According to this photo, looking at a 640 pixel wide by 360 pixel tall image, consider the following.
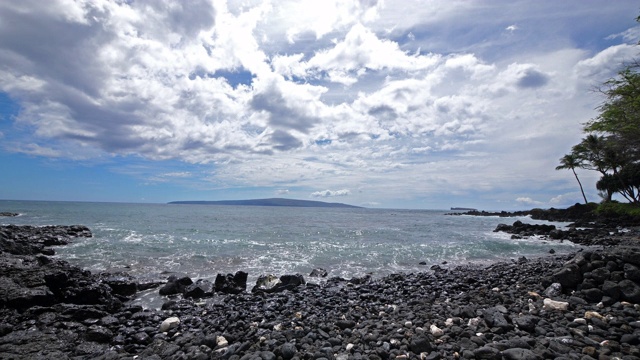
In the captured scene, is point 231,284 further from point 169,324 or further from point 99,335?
point 99,335

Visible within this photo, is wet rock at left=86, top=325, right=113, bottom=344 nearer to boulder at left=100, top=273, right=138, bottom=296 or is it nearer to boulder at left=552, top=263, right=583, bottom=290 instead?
boulder at left=100, top=273, right=138, bottom=296

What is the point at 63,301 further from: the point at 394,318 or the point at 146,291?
the point at 394,318

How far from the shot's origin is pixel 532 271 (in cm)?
1370

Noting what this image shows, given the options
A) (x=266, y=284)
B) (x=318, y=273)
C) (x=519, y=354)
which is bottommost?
(x=318, y=273)

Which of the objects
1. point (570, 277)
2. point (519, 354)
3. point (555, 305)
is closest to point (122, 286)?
Result: point (519, 354)

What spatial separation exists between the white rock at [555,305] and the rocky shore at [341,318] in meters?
0.03

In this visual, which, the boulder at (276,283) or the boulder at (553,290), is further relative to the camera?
the boulder at (276,283)

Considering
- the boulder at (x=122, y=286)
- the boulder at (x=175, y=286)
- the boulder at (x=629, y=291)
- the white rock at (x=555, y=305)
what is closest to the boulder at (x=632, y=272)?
the boulder at (x=629, y=291)

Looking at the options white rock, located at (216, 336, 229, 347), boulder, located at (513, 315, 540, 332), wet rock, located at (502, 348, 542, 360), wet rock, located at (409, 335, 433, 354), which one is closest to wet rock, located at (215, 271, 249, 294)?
white rock, located at (216, 336, 229, 347)

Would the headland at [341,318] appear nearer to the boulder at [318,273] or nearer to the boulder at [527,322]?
the boulder at [527,322]

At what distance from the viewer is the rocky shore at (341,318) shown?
5.99 m

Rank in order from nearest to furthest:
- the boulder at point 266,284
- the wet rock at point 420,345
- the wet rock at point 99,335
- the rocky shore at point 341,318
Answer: the wet rock at point 420,345 < the rocky shore at point 341,318 < the wet rock at point 99,335 < the boulder at point 266,284

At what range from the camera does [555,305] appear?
758 centimetres

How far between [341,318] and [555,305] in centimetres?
542
